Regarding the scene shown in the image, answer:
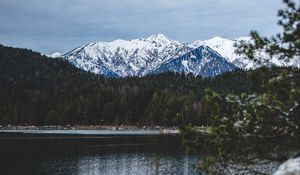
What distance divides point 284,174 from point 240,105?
532cm

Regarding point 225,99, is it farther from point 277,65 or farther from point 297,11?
point 297,11

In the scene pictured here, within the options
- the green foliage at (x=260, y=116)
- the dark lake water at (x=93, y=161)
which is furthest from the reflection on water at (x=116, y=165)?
the green foliage at (x=260, y=116)

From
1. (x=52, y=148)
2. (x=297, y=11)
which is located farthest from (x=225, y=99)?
(x=52, y=148)

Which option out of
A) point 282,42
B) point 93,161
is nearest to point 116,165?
point 93,161

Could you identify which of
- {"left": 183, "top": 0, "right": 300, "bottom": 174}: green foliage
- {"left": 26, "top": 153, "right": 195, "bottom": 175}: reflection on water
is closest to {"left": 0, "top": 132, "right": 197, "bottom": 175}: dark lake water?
{"left": 26, "top": 153, "right": 195, "bottom": 175}: reflection on water

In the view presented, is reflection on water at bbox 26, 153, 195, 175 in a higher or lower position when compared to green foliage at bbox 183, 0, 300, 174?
lower

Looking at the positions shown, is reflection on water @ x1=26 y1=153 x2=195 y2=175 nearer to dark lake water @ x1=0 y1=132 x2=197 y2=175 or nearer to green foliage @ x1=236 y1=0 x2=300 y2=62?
dark lake water @ x1=0 y1=132 x2=197 y2=175

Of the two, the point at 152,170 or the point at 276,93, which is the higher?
the point at 276,93

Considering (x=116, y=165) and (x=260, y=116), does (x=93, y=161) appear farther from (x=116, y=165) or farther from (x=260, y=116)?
(x=260, y=116)

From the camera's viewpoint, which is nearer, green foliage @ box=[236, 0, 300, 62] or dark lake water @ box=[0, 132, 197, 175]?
green foliage @ box=[236, 0, 300, 62]

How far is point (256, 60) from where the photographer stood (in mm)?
18344

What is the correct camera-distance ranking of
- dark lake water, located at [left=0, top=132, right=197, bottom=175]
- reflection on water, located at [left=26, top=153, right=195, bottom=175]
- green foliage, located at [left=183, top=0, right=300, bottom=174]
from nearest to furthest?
green foliage, located at [left=183, top=0, right=300, bottom=174] < reflection on water, located at [left=26, top=153, right=195, bottom=175] < dark lake water, located at [left=0, top=132, right=197, bottom=175]

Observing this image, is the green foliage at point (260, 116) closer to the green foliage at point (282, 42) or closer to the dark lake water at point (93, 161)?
the green foliage at point (282, 42)

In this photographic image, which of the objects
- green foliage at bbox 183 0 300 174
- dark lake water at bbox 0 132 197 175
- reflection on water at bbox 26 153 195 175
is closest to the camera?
green foliage at bbox 183 0 300 174
